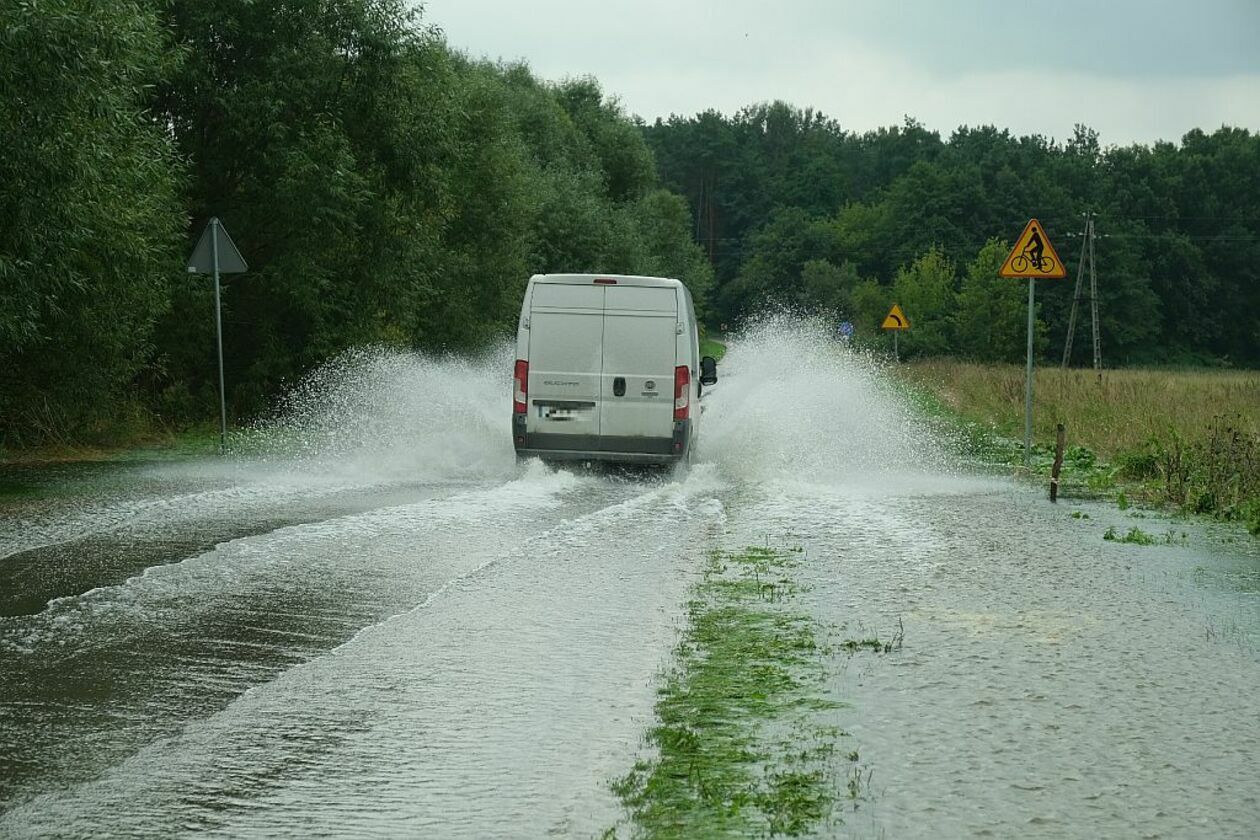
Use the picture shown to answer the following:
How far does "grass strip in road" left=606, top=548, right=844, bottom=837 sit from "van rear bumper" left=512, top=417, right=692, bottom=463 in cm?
804

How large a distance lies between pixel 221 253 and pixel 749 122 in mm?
168788

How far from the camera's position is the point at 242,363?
91.0 ft

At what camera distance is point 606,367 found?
17500 mm

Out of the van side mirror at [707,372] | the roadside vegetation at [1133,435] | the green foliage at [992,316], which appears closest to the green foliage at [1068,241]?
the green foliage at [992,316]

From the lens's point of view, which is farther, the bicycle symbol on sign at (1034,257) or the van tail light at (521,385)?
the bicycle symbol on sign at (1034,257)

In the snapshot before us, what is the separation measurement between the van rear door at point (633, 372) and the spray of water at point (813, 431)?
132 cm

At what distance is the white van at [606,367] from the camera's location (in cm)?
1750

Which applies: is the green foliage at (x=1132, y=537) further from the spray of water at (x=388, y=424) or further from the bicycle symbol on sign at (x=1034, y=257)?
the bicycle symbol on sign at (x=1034, y=257)

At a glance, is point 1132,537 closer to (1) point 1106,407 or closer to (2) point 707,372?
(2) point 707,372

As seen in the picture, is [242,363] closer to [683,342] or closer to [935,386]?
[683,342]

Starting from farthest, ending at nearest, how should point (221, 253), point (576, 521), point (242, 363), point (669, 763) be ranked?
point (242, 363) < point (221, 253) < point (576, 521) < point (669, 763)

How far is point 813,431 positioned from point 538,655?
47.2 ft

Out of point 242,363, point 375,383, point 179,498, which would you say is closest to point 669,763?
point 179,498

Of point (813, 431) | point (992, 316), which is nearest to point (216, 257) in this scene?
point (813, 431)
